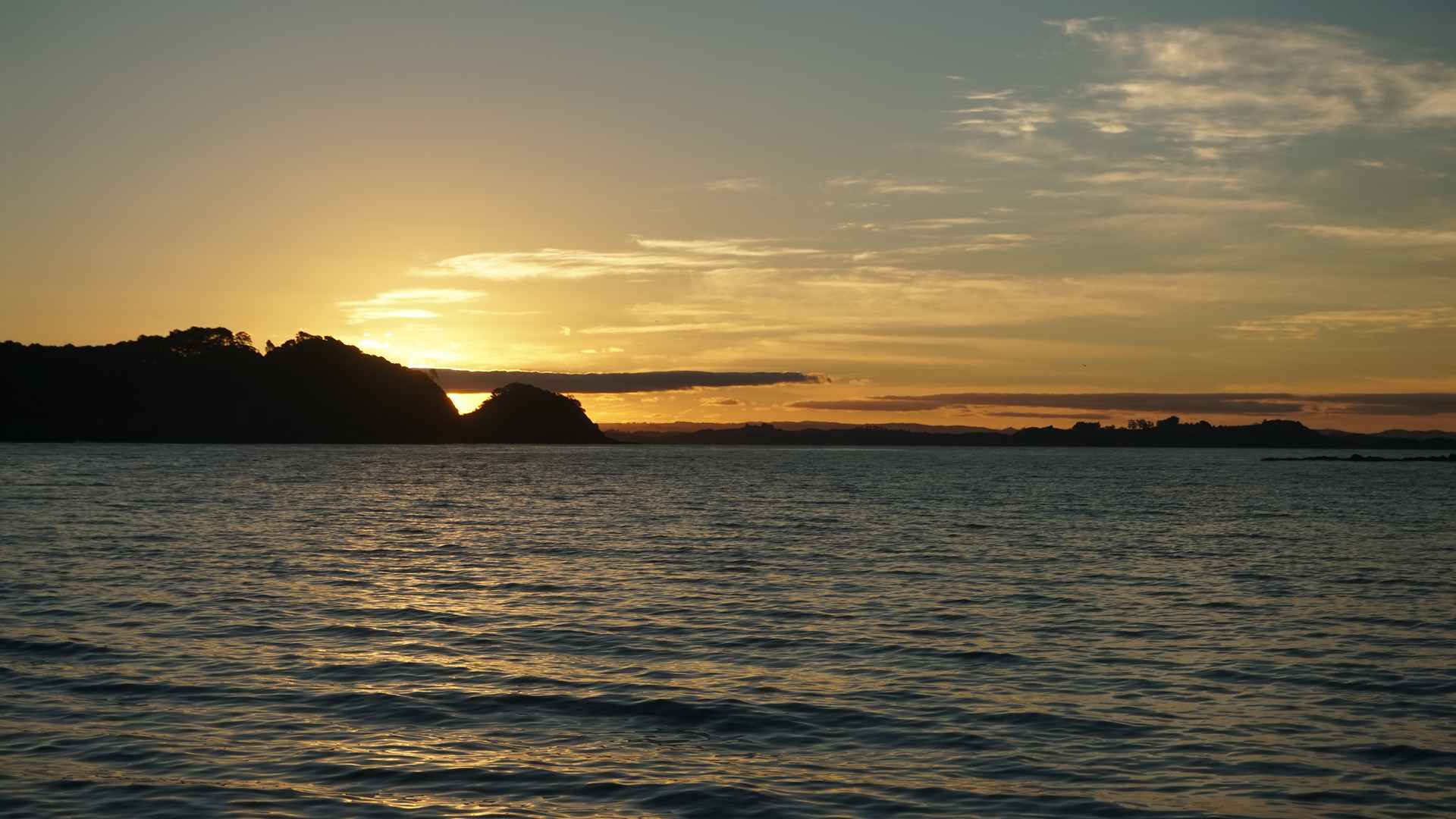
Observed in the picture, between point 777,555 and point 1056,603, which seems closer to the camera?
point 1056,603

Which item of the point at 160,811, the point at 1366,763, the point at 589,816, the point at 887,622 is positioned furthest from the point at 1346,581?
the point at 160,811

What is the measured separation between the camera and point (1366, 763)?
55.4 feet

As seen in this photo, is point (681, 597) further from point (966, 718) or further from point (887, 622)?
point (966, 718)

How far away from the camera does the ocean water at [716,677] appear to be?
15.3 meters

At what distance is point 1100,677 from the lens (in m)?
22.9

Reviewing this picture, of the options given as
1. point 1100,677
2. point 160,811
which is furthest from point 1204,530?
point 160,811

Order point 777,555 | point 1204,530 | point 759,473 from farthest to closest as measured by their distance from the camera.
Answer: point 759,473 → point 1204,530 → point 777,555

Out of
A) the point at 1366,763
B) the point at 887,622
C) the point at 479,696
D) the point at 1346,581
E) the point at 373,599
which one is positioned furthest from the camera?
the point at 1346,581

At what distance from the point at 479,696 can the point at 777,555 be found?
28626mm

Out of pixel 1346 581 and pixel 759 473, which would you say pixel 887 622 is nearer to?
pixel 1346 581

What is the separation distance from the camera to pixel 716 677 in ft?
74.7

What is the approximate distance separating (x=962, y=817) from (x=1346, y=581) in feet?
108

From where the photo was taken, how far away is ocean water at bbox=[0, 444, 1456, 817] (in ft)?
50.3

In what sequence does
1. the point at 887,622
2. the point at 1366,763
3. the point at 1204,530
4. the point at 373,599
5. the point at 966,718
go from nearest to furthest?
the point at 1366,763 < the point at 966,718 < the point at 887,622 < the point at 373,599 < the point at 1204,530
